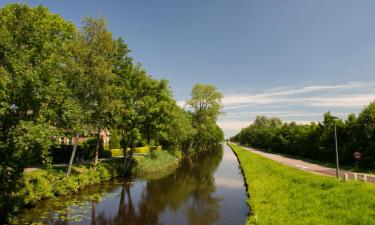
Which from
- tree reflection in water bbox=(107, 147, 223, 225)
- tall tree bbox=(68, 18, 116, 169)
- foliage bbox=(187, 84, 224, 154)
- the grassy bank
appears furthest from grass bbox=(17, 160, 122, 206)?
foliage bbox=(187, 84, 224, 154)

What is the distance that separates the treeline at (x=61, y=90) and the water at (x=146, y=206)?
3892 mm

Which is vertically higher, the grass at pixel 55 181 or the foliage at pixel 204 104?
the foliage at pixel 204 104

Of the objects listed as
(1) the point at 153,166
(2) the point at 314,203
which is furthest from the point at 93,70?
(2) the point at 314,203

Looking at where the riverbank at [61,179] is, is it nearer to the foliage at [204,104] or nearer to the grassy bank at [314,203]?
the grassy bank at [314,203]

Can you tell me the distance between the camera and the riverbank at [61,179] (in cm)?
2042

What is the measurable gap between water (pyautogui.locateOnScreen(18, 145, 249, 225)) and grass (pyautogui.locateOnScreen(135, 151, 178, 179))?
7.47 m

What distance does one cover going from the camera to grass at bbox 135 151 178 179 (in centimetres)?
4134

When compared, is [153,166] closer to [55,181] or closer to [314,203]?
[55,181]

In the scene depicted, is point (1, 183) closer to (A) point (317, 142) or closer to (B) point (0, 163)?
(B) point (0, 163)

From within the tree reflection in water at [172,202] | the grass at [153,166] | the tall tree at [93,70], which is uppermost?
the tall tree at [93,70]

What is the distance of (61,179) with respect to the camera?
84.6 feet

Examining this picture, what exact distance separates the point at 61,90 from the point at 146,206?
11.8 m

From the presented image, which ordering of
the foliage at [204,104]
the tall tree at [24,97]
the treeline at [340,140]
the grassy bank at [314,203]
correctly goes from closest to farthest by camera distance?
the tall tree at [24,97], the grassy bank at [314,203], the treeline at [340,140], the foliage at [204,104]

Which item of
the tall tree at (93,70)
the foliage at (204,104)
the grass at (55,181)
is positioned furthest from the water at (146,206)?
the foliage at (204,104)
